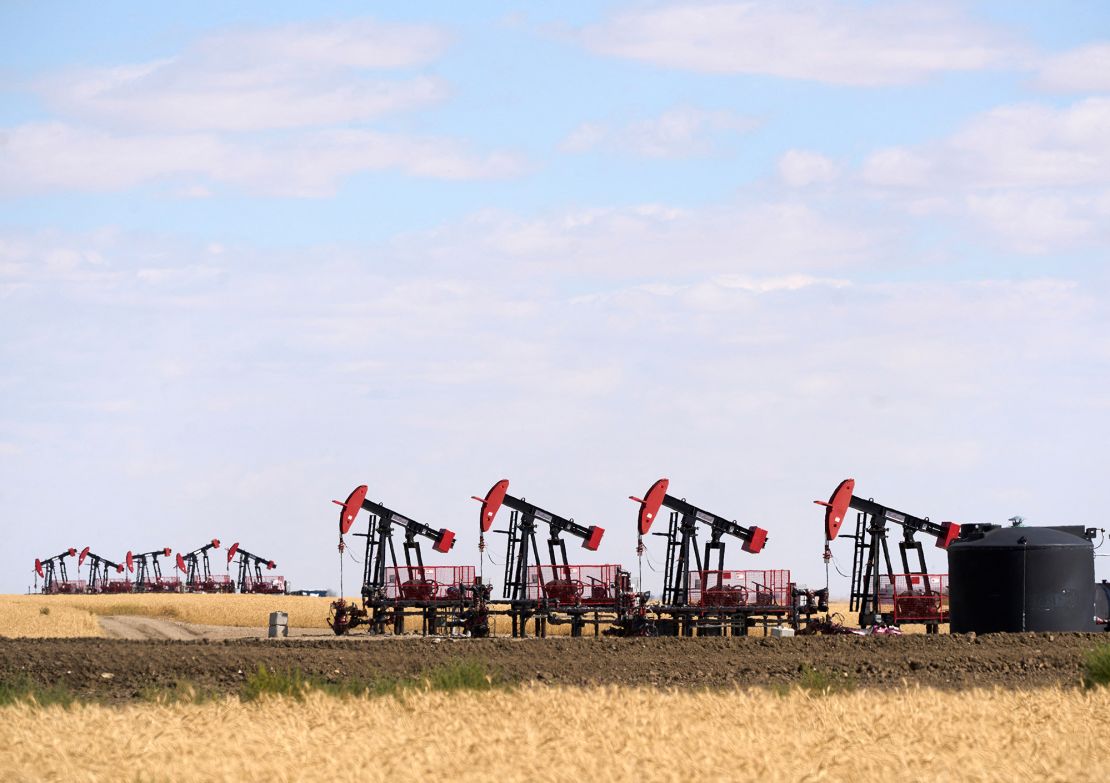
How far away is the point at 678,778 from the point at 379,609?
31828 millimetres

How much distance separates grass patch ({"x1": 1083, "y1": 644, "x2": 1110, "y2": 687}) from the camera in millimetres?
19444

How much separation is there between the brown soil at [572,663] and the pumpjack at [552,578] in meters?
10.5

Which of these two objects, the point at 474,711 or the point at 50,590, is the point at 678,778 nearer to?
the point at 474,711

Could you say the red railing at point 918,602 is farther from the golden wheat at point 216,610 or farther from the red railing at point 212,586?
the red railing at point 212,586

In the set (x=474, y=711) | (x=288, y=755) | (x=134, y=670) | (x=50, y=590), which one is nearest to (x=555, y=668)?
(x=134, y=670)

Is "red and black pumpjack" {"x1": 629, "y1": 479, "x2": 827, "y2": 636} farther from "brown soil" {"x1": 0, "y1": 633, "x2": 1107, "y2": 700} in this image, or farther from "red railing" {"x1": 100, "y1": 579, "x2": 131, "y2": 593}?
"red railing" {"x1": 100, "y1": 579, "x2": 131, "y2": 593}

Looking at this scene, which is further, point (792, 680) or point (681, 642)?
point (681, 642)

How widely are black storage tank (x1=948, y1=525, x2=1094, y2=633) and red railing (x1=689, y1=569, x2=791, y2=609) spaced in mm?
6739

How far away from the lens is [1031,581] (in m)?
32.8

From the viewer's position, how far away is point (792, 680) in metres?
21.3

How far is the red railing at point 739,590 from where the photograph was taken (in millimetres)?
38719

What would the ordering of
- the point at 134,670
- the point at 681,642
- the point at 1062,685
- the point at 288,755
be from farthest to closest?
the point at 681,642, the point at 134,670, the point at 1062,685, the point at 288,755

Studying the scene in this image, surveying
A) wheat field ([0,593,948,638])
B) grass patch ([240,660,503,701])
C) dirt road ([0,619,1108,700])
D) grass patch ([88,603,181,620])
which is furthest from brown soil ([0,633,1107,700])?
grass patch ([88,603,181,620])

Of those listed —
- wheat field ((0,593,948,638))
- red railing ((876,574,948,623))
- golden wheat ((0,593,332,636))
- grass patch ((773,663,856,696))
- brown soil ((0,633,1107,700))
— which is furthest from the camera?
golden wheat ((0,593,332,636))
